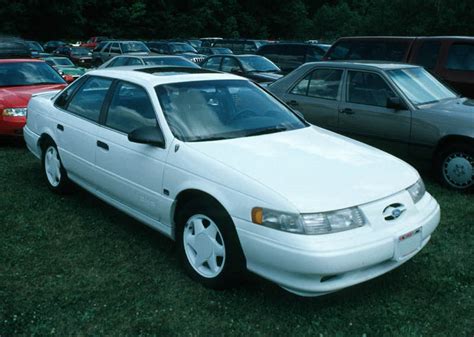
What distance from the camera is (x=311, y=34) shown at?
59219 millimetres

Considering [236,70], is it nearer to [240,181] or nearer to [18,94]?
[18,94]

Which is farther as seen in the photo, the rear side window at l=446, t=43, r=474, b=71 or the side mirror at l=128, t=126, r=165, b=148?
the rear side window at l=446, t=43, r=474, b=71

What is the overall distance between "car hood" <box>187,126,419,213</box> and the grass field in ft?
2.53

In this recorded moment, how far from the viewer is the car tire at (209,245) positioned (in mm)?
3416

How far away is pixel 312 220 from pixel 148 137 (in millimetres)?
1505

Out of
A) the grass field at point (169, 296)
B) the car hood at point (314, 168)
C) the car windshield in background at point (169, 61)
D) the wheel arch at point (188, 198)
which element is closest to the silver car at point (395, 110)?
the grass field at point (169, 296)

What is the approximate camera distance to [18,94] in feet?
27.2

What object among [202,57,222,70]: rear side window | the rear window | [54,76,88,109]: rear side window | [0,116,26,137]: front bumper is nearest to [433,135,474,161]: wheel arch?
the rear window

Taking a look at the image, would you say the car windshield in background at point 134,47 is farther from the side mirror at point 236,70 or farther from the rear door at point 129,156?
the rear door at point 129,156

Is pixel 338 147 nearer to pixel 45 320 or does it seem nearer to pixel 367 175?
pixel 367 175

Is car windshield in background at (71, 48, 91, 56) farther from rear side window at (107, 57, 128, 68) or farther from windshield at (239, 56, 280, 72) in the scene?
windshield at (239, 56, 280, 72)

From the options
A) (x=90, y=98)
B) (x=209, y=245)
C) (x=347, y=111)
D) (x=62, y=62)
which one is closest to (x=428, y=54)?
(x=347, y=111)

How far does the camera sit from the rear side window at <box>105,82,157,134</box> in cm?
425

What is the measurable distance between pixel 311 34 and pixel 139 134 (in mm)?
58071
